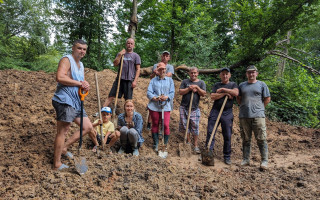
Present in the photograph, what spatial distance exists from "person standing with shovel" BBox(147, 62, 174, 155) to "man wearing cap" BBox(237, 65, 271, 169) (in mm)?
1516

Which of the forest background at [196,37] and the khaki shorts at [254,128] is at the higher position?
the forest background at [196,37]

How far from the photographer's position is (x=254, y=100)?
4.07m

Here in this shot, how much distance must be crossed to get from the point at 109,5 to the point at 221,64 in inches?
332

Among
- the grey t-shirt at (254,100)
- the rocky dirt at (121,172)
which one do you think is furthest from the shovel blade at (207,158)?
the grey t-shirt at (254,100)

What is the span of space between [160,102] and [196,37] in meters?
6.04

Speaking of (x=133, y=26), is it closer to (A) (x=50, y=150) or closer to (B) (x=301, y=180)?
(A) (x=50, y=150)

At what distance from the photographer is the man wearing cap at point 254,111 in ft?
13.2

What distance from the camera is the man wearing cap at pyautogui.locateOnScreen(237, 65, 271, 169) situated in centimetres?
402

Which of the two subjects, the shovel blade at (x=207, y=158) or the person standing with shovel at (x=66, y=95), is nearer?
the person standing with shovel at (x=66, y=95)

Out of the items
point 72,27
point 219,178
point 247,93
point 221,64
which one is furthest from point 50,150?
point 72,27

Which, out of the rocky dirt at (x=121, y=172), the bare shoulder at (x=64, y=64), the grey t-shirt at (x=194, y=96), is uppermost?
the bare shoulder at (x=64, y=64)

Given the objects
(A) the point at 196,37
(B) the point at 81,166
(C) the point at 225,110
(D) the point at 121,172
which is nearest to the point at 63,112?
(B) the point at 81,166

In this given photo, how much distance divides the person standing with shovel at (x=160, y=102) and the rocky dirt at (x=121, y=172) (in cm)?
50

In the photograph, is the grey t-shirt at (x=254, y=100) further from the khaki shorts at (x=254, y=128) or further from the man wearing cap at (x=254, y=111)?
the khaki shorts at (x=254, y=128)
